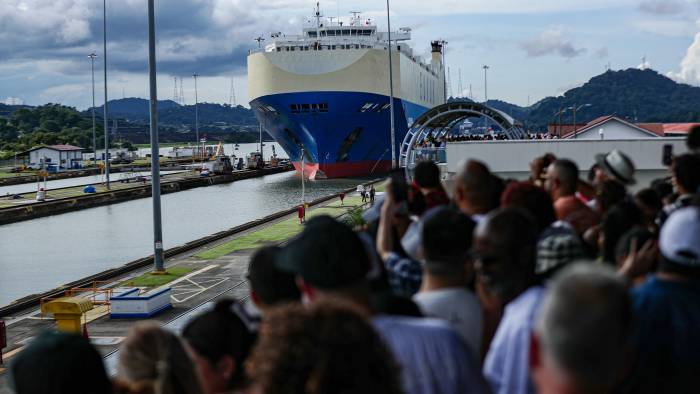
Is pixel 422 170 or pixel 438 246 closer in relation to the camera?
pixel 438 246

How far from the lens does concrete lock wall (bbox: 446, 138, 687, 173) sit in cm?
1909

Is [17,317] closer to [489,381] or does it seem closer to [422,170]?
[422,170]

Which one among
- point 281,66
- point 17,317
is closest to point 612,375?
point 17,317

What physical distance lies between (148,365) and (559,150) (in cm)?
1833

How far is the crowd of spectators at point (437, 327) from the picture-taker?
2.24 metres

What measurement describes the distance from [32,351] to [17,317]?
18.4m

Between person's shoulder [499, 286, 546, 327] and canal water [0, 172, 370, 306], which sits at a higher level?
person's shoulder [499, 286, 546, 327]

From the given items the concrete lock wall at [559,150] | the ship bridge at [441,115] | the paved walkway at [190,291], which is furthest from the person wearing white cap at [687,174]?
the ship bridge at [441,115]

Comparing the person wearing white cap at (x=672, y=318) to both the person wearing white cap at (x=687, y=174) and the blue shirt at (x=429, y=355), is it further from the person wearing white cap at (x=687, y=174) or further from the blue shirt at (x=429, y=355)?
the person wearing white cap at (x=687, y=174)

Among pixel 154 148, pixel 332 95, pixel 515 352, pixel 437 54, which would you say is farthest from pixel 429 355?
pixel 437 54

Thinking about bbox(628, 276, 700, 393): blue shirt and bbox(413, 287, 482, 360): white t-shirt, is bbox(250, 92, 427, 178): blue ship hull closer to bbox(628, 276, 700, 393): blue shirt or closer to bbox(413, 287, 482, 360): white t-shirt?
bbox(413, 287, 482, 360): white t-shirt

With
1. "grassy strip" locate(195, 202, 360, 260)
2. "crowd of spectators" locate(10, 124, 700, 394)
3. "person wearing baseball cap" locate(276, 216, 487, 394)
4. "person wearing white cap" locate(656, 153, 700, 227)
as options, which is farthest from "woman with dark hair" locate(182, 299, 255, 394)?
"grassy strip" locate(195, 202, 360, 260)

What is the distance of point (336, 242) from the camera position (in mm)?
3102

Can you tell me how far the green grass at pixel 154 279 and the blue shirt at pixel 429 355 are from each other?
20.2 m
